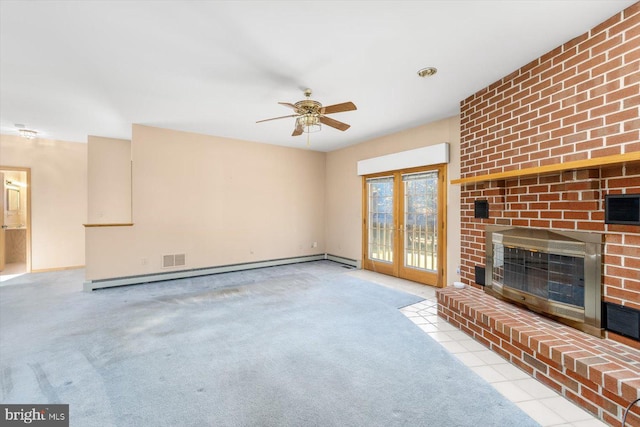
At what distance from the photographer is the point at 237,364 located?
7.34 feet

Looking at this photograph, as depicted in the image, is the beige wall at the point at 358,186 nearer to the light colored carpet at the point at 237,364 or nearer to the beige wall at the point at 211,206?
the beige wall at the point at 211,206

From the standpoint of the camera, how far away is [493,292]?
297 centimetres

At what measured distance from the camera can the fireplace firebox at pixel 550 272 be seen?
2.08 m

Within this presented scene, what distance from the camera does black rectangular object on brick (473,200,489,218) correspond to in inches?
124

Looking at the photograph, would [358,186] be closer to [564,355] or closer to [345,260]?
[345,260]

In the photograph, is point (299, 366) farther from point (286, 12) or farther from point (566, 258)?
point (286, 12)

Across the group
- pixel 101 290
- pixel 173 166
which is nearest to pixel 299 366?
pixel 101 290

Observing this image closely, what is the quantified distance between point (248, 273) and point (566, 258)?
4803 mm

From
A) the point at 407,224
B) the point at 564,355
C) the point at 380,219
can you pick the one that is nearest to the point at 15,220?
the point at 380,219

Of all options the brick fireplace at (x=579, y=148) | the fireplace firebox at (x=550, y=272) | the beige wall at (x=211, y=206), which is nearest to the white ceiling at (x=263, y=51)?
the brick fireplace at (x=579, y=148)

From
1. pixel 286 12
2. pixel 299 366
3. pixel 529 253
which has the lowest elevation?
pixel 299 366

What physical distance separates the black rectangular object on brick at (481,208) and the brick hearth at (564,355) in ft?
3.14

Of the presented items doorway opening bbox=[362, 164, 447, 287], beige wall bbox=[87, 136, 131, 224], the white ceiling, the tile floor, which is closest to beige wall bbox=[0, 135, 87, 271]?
beige wall bbox=[87, 136, 131, 224]

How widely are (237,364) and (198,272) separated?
346cm
